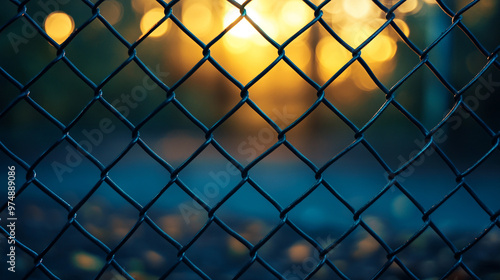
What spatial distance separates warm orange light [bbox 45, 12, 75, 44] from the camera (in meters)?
4.70

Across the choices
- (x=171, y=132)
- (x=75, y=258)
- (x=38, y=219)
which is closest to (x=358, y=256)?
(x=75, y=258)

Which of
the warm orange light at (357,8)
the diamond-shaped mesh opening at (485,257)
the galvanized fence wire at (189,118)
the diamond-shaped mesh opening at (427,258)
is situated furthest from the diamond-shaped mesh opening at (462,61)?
the galvanized fence wire at (189,118)

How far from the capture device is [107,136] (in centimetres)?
565

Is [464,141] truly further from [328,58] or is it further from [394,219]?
[394,219]

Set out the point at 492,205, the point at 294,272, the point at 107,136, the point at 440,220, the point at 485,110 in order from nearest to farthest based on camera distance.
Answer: the point at 294,272
the point at 440,220
the point at 492,205
the point at 485,110
the point at 107,136

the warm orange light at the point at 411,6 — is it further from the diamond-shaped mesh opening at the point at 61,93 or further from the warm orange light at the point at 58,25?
the diamond-shaped mesh opening at the point at 61,93

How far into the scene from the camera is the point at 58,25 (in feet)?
16.0

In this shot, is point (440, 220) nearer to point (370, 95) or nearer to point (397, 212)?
point (397, 212)

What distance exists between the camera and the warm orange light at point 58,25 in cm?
470

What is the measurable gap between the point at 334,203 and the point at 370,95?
103 inches

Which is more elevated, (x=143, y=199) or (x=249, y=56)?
(x=249, y=56)

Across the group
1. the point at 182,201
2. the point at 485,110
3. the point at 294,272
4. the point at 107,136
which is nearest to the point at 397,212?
the point at 294,272

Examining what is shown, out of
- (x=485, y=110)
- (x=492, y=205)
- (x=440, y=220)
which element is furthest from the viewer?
(x=485, y=110)

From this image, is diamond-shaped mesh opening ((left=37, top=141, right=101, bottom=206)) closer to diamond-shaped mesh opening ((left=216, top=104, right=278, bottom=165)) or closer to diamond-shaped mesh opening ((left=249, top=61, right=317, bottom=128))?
diamond-shaped mesh opening ((left=216, top=104, right=278, bottom=165))
